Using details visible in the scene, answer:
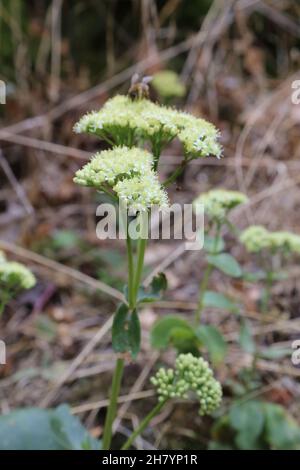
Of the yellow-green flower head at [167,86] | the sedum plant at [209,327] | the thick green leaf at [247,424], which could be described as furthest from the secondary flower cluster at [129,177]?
the yellow-green flower head at [167,86]

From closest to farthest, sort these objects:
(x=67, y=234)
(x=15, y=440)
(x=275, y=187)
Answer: (x=15, y=440) < (x=67, y=234) < (x=275, y=187)

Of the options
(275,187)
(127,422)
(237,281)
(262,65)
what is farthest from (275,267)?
(262,65)

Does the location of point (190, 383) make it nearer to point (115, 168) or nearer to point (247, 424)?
point (247, 424)

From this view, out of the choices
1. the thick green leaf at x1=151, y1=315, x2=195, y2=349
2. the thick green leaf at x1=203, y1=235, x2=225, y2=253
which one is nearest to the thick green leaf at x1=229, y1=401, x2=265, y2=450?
the thick green leaf at x1=151, y1=315, x2=195, y2=349

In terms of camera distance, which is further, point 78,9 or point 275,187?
point 78,9

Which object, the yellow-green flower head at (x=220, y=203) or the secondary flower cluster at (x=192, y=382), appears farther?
the yellow-green flower head at (x=220, y=203)

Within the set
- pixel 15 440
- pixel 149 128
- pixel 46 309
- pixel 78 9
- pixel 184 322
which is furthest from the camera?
pixel 78 9

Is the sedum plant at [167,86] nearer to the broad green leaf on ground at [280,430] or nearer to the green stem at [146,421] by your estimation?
the broad green leaf on ground at [280,430]

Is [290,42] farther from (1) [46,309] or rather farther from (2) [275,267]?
(1) [46,309]
